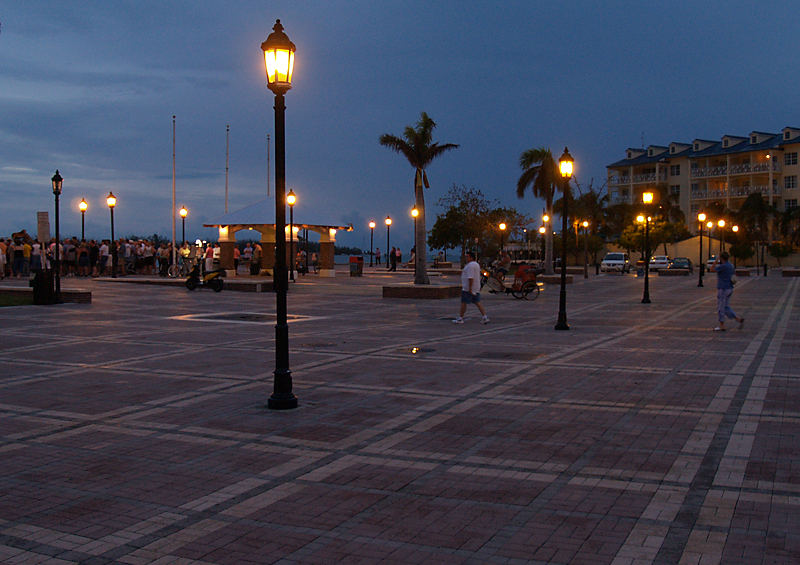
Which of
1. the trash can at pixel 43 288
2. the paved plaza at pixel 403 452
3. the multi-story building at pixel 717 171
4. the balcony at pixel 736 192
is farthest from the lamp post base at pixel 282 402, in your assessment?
the balcony at pixel 736 192

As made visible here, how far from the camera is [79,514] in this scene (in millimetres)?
5156

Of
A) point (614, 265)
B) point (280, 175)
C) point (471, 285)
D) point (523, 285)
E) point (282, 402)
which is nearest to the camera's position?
point (282, 402)

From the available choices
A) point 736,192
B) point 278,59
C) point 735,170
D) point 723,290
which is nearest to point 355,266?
point 723,290

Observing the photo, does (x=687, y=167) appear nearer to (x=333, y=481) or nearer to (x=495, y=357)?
(x=495, y=357)

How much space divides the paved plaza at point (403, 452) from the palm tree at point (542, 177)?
2685 cm

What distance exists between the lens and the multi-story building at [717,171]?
86.1 m

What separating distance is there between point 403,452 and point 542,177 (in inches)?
1390

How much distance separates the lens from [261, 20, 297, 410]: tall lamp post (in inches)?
332

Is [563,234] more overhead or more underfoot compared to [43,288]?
more overhead

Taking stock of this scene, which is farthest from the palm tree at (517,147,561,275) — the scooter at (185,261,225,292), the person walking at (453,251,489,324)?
the person walking at (453,251,489,324)

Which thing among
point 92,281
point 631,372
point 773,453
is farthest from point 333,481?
point 92,281

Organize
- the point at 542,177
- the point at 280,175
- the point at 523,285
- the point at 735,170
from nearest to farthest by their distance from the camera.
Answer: the point at 280,175, the point at 523,285, the point at 542,177, the point at 735,170

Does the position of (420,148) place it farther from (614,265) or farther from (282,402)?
(614,265)

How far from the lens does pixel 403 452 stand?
6.64 meters
